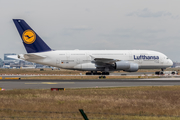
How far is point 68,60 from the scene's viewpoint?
190ft

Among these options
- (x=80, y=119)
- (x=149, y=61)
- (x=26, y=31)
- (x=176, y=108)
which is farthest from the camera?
(x=149, y=61)

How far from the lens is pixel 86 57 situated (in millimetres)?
58062

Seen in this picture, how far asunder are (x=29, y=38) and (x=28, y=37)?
11.6 inches

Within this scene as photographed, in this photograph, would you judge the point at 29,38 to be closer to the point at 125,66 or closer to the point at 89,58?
the point at 89,58

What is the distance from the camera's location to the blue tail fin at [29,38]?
5572 cm

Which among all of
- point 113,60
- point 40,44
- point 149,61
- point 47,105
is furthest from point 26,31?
point 47,105

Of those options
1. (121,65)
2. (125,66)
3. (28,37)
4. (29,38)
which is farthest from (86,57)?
(28,37)

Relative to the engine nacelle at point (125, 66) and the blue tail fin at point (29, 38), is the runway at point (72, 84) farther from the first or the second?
the blue tail fin at point (29, 38)

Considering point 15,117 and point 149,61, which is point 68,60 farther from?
point 15,117

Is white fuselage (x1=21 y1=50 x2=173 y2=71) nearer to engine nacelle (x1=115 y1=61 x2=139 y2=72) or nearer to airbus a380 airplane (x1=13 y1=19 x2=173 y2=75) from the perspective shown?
airbus a380 airplane (x1=13 y1=19 x2=173 y2=75)

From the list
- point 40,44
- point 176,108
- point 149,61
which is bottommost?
point 176,108

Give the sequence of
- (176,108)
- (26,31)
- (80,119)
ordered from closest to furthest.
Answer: (80,119), (176,108), (26,31)

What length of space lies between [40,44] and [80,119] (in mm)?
44551

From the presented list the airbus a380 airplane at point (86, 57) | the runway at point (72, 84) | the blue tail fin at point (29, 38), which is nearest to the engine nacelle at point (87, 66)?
the airbus a380 airplane at point (86, 57)
